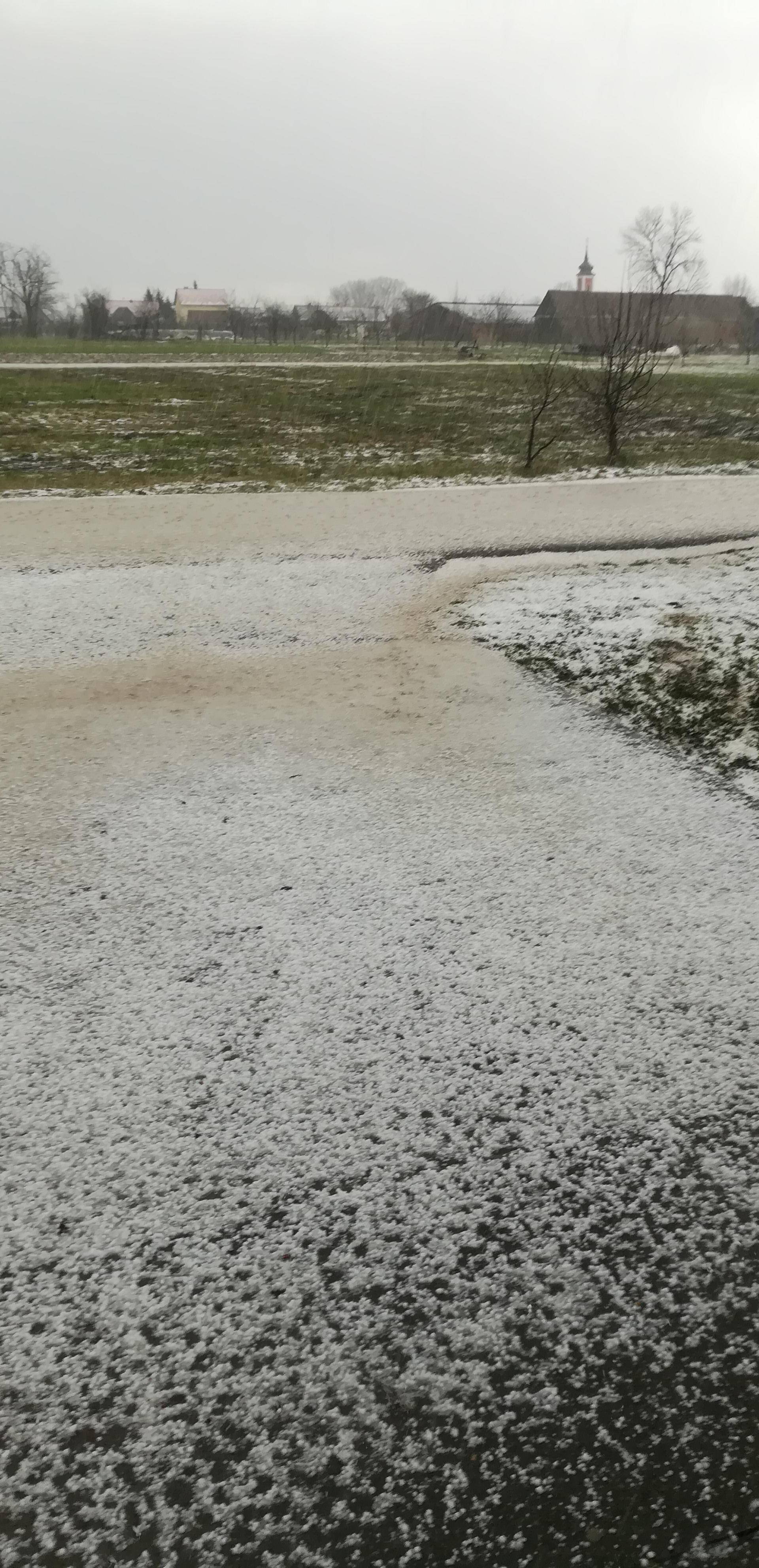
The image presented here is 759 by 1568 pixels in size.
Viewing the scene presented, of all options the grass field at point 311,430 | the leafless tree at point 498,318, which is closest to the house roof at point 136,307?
the leafless tree at point 498,318

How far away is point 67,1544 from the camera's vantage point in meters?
2.03

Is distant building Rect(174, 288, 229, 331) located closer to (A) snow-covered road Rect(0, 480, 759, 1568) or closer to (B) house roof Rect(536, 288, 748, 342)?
(B) house roof Rect(536, 288, 748, 342)

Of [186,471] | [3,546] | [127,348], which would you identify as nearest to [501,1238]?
[3,546]

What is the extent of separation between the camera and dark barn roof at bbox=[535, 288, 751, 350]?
46.4 meters

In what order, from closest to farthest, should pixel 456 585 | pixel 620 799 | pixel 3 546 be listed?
1. pixel 620 799
2. pixel 456 585
3. pixel 3 546

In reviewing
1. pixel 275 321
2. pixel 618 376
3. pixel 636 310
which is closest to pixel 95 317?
pixel 275 321

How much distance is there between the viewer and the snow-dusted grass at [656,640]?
19.8ft

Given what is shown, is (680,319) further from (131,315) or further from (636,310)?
(131,315)

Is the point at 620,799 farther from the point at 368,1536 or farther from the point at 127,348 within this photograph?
the point at 127,348

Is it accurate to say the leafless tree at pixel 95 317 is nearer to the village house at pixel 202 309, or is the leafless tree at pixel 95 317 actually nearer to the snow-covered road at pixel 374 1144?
the village house at pixel 202 309

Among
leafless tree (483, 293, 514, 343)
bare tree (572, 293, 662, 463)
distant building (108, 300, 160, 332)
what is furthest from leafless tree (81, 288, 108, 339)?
bare tree (572, 293, 662, 463)

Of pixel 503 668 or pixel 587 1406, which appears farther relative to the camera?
pixel 503 668

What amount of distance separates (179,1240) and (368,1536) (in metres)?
0.87

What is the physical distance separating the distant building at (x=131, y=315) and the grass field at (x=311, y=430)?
121ft
